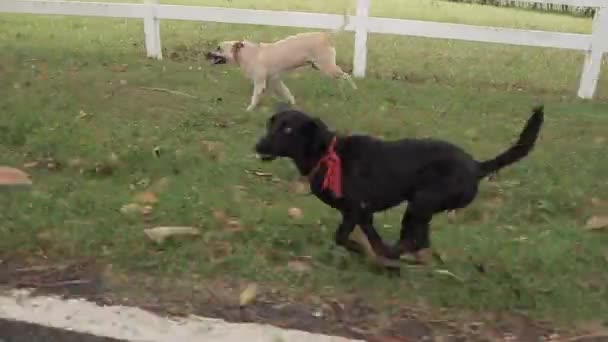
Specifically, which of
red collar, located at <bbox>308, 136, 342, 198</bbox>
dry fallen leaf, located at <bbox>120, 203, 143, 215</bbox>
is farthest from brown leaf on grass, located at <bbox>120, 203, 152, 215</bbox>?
red collar, located at <bbox>308, 136, 342, 198</bbox>

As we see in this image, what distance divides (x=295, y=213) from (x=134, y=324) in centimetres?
135

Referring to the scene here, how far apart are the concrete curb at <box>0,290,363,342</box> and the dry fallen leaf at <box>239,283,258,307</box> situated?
0.65 ft

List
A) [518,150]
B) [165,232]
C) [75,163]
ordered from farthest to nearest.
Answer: [75,163], [165,232], [518,150]

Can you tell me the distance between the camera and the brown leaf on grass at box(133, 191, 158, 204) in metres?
3.80

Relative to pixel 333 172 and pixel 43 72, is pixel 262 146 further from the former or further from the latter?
pixel 43 72

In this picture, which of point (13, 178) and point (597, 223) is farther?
point (13, 178)

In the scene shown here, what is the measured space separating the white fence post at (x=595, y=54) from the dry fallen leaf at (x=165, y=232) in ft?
17.1

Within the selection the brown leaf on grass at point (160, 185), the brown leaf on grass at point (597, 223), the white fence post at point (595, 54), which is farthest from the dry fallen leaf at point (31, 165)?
the white fence post at point (595, 54)

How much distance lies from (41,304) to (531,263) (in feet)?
7.30

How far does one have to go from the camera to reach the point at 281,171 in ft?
14.6

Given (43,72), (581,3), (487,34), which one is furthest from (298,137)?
(581,3)

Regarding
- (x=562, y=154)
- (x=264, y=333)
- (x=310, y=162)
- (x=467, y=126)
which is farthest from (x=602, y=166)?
(x=264, y=333)

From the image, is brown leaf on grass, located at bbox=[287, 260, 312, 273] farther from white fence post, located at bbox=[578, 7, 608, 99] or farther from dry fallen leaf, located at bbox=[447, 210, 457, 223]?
white fence post, located at bbox=[578, 7, 608, 99]

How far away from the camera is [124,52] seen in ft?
26.7
